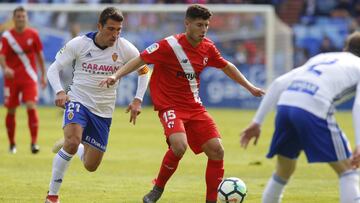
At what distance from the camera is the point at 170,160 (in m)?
10.2

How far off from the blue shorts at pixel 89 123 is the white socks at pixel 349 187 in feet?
12.0

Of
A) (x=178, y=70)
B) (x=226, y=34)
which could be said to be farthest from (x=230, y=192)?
(x=226, y=34)

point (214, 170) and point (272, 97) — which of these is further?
point (214, 170)

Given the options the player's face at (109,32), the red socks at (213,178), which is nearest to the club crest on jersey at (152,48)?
the player's face at (109,32)

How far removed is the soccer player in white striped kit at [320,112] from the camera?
7.67m

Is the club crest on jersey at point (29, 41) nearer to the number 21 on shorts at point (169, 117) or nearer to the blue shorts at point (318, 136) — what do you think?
the number 21 on shorts at point (169, 117)

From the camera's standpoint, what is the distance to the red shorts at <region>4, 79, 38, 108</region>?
667 inches

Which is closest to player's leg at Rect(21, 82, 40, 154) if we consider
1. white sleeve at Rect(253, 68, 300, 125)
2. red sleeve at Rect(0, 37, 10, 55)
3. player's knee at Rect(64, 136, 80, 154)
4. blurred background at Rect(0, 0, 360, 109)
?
red sleeve at Rect(0, 37, 10, 55)

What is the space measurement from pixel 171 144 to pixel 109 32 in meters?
1.54

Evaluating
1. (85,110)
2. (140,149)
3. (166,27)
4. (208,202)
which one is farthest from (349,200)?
(166,27)

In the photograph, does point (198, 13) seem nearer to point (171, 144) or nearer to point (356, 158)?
point (171, 144)

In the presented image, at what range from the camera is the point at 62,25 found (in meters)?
33.1

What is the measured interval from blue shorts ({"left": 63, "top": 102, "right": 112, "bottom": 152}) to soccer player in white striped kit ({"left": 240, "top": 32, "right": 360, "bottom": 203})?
306 centimetres

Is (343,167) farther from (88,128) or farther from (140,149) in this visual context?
(140,149)
